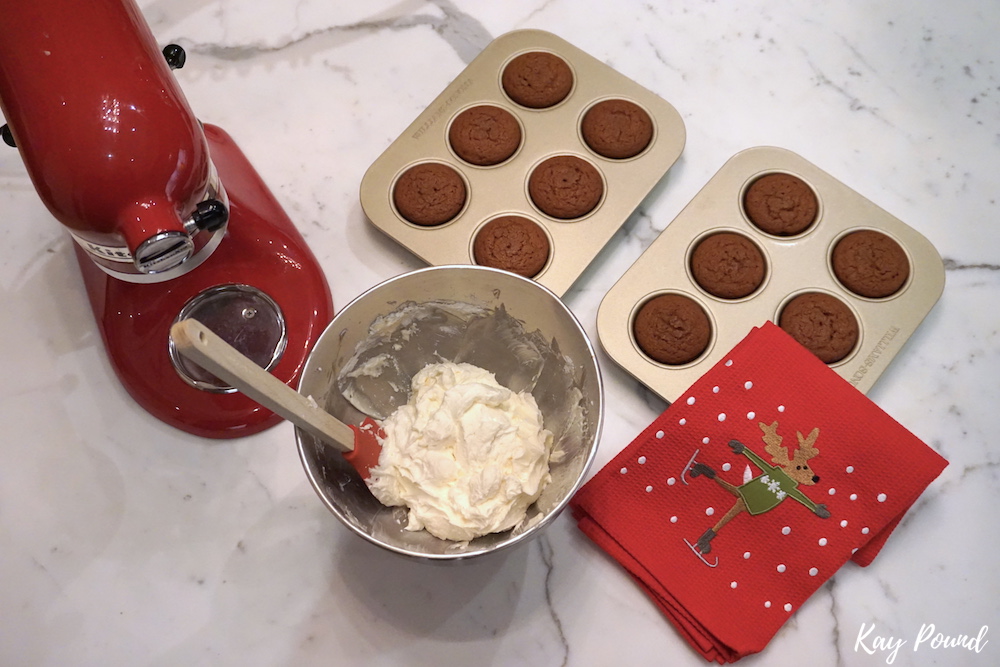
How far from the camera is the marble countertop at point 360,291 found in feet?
2.56

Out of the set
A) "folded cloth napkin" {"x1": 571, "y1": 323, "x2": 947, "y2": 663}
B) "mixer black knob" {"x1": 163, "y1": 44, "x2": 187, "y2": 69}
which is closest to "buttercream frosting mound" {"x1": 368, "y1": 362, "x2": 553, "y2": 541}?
"folded cloth napkin" {"x1": 571, "y1": 323, "x2": 947, "y2": 663}

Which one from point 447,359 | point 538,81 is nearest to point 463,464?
point 447,359

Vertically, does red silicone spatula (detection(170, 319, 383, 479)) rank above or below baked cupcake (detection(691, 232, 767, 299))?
below

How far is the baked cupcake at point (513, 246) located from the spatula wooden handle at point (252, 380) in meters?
0.31

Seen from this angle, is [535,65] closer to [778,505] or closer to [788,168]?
[788,168]

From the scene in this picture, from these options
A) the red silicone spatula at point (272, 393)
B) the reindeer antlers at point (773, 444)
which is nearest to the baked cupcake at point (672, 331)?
the reindeer antlers at point (773, 444)

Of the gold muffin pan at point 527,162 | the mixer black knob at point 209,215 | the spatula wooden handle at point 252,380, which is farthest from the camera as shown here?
the gold muffin pan at point 527,162

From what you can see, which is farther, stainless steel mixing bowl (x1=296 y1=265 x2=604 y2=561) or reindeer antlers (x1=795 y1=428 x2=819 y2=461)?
reindeer antlers (x1=795 y1=428 x2=819 y2=461)

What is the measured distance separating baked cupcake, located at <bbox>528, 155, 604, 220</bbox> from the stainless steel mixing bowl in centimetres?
22

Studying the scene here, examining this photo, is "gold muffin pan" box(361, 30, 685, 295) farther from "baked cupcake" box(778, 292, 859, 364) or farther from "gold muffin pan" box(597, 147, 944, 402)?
"baked cupcake" box(778, 292, 859, 364)

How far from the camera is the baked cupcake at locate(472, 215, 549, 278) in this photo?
83 centimetres

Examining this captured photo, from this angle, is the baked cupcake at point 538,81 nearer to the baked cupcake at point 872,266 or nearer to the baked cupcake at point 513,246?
the baked cupcake at point 513,246

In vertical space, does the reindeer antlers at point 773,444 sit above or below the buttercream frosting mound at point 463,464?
above

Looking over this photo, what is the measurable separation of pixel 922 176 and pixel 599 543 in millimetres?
631
